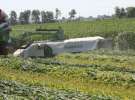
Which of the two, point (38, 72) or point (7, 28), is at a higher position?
point (7, 28)

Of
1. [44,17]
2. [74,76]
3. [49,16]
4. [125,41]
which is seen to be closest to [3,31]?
[74,76]

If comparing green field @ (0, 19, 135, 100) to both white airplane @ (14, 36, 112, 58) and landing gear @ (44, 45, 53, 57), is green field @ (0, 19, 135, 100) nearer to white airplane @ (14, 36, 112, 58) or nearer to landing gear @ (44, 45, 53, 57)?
white airplane @ (14, 36, 112, 58)

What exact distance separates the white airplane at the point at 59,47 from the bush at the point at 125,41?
5.61 ft

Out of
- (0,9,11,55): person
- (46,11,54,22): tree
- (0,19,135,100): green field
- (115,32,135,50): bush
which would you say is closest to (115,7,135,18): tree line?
(46,11,54,22): tree

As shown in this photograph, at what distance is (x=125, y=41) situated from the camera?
39031 millimetres

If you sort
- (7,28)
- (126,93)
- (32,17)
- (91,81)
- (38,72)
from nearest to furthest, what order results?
1. (7,28)
2. (126,93)
3. (91,81)
4. (38,72)
5. (32,17)

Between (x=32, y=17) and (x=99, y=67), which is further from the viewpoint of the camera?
(x=32, y=17)

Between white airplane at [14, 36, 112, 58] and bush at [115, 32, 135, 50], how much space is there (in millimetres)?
1710

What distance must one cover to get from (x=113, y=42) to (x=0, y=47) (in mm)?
28482

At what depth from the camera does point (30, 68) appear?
21641 millimetres

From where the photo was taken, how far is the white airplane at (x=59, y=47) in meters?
33.7

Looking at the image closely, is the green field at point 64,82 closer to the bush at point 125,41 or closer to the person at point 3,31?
the person at point 3,31

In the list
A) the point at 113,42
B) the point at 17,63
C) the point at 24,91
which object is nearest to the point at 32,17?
the point at 113,42

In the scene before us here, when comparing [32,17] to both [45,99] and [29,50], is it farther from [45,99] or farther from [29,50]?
[45,99]
